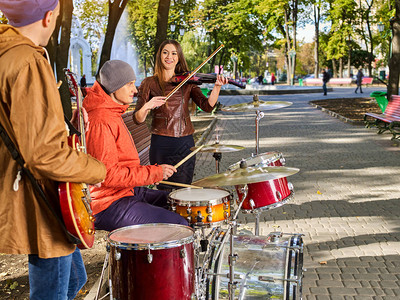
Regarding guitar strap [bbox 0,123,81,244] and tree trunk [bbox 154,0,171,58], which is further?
tree trunk [bbox 154,0,171,58]

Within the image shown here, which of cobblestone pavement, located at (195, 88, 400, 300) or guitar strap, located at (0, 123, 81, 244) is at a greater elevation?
guitar strap, located at (0, 123, 81, 244)

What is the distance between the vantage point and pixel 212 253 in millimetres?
3441

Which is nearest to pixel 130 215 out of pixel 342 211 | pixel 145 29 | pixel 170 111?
pixel 170 111

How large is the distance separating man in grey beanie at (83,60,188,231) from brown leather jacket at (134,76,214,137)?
1.47m

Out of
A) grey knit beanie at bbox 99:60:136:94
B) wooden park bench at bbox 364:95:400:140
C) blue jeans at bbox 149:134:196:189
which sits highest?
grey knit beanie at bbox 99:60:136:94

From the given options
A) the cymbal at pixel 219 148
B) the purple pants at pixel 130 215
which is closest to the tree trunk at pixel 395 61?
the cymbal at pixel 219 148

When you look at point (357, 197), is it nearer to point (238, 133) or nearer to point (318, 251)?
point (318, 251)

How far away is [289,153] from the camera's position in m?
11.5

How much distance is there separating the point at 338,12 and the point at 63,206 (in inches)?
1955

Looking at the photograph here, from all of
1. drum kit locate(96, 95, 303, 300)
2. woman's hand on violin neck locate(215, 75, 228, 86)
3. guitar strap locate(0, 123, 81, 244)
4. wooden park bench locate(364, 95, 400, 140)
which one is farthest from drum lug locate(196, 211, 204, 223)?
wooden park bench locate(364, 95, 400, 140)

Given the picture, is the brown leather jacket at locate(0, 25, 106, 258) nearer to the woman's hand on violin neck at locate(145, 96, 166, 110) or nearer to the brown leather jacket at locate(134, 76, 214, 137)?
the woman's hand on violin neck at locate(145, 96, 166, 110)

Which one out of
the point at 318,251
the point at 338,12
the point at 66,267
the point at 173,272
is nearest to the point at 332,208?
the point at 318,251

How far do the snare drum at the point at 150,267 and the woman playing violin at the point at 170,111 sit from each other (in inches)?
89.6

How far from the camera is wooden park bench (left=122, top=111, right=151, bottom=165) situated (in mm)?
7266
